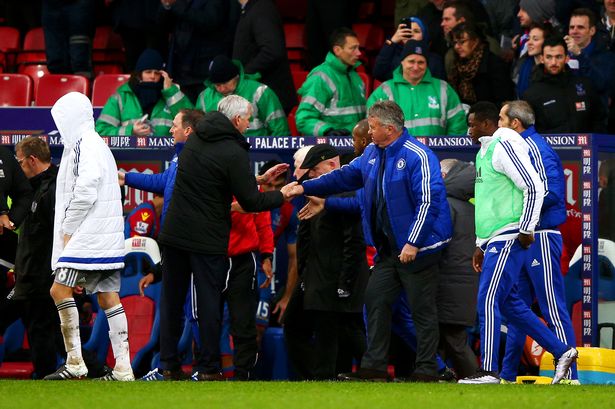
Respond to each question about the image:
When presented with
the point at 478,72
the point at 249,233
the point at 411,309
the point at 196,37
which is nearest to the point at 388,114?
the point at 411,309

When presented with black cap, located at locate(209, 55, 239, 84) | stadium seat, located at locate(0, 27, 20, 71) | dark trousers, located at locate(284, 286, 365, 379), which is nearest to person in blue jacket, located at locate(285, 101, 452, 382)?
dark trousers, located at locate(284, 286, 365, 379)

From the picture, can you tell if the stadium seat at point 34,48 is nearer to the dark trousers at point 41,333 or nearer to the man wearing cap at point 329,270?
the dark trousers at point 41,333

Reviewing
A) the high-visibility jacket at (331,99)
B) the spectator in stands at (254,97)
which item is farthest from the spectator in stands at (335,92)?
the spectator in stands at (254,97)

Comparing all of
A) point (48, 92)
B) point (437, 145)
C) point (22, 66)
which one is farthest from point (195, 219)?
point (22, 66)

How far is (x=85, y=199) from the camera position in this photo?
10.1 meters

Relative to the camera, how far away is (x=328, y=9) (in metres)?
15.7

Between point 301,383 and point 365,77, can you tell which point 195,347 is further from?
point 365,77

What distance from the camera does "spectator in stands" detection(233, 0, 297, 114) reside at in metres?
14.6

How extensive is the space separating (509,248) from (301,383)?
1745 mm

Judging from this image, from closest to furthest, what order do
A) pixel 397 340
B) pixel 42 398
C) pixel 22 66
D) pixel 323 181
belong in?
pixel 42 398 → pixel 323 181 → pixel 397 340 → pixel 22 66

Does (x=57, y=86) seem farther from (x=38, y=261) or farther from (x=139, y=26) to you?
(x=38, y=261)

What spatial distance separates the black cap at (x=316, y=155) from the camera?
11.2 meters

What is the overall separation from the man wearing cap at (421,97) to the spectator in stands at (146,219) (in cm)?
217

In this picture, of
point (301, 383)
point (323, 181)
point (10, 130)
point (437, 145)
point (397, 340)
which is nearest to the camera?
point (301, 383)
